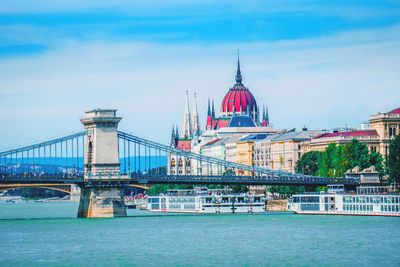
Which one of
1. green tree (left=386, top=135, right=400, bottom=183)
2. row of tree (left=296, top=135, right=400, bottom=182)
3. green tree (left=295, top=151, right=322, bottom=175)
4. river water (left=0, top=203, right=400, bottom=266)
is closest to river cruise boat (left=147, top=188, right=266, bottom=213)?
row of tree (left=296, top=135, right=400, bottom=182)

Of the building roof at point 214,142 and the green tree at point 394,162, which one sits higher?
the building roof at point 214,142

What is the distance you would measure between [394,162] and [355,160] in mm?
10263

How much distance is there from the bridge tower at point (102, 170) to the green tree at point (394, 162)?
21.3 meters

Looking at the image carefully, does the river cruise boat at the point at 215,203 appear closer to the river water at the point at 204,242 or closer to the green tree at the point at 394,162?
the green tree at the point at 394,162

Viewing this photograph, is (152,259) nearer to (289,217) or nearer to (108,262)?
(108,262)

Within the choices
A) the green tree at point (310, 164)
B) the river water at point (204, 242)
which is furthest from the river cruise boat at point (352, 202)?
the green tree at point (310, 164)

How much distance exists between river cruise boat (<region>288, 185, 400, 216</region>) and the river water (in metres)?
2.66

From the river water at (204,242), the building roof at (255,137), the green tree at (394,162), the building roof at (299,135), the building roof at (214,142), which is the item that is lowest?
the river water at (204,242)

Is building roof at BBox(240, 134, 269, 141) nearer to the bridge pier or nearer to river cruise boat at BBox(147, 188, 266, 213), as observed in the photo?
river cruise boat at BBox(147, 188, 266, 213)

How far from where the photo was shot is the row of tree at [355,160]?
356ft

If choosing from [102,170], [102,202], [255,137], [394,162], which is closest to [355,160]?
[394,162]

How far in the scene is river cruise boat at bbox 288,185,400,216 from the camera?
93562 mm

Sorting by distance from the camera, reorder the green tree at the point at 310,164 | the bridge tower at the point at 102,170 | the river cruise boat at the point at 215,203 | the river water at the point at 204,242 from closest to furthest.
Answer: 1. the river water at the point at 204,242
2. the bridge tower at the point at 102,170
3. the river cruise boat at the point at 215,203
4. the green tree at the point at 310,164

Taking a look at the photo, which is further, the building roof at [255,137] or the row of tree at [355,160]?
the building roof at [255,137]
